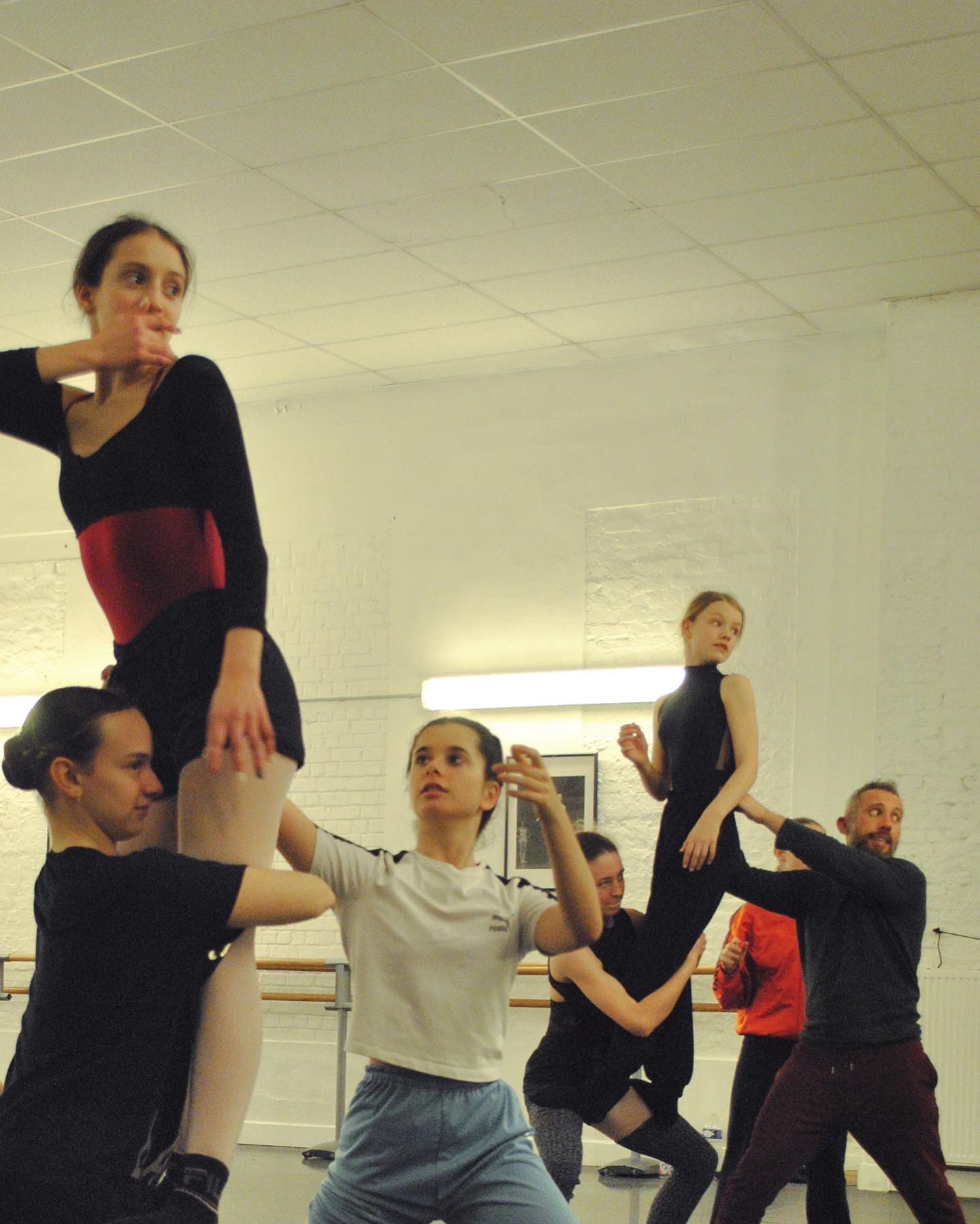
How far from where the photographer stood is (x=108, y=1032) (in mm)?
2346

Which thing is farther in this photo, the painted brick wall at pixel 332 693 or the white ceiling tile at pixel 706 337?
the painted brick wall at pixel 332 693

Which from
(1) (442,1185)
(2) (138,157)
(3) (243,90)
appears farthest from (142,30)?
(1) (442,1185)

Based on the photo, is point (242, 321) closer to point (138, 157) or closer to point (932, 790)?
point (138, 157)

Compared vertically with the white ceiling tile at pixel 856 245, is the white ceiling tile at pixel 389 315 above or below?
below

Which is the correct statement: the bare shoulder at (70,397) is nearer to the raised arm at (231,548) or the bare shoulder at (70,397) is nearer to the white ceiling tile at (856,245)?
the raised arm at (231,548)

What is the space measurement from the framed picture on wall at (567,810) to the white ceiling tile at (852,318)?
2.75 metres

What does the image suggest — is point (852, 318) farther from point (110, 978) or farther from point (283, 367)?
point (110, 978)

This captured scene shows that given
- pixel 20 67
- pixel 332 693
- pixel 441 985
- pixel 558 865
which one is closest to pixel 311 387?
pixel 332 693

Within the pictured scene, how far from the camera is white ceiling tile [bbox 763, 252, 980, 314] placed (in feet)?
26.3

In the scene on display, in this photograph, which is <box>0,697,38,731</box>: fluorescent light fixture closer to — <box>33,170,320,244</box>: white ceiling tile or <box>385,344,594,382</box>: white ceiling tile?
<box>385,344,594,382</box>: white ceiling tile

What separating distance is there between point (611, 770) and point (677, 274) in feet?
9.25

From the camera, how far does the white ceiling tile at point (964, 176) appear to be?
22.8ft

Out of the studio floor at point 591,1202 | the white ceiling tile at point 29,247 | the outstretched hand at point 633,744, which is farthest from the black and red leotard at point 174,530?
the white ceiling tile at point 29,247

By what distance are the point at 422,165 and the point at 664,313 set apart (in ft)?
7.19
